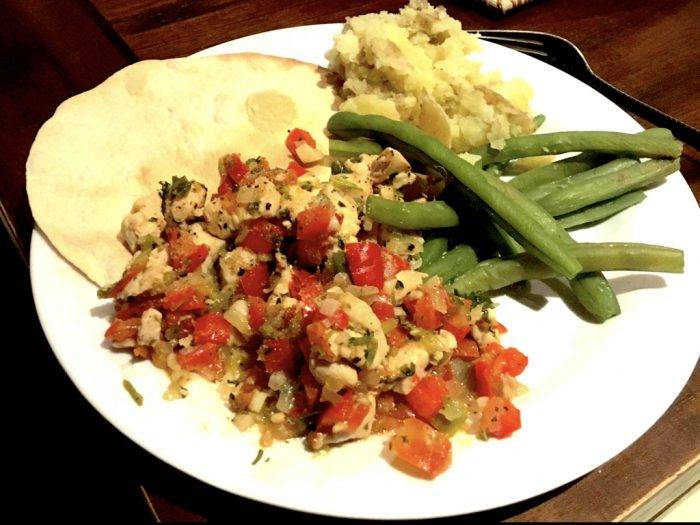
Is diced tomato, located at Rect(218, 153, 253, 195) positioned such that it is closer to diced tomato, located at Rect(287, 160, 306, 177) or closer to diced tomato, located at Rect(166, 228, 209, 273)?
diced tomato, located at Rect(287, 160, 306, 177)

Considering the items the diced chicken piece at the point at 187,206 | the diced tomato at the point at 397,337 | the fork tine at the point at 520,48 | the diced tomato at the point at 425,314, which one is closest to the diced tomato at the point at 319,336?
the diced tomato at the point at 397,337

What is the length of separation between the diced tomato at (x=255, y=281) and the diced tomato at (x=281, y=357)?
13.3 inches

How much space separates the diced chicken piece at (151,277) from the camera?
8.43ft

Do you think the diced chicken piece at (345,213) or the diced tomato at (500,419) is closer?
the diced tomato at (500,419)

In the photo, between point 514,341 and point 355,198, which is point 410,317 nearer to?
point 514,341

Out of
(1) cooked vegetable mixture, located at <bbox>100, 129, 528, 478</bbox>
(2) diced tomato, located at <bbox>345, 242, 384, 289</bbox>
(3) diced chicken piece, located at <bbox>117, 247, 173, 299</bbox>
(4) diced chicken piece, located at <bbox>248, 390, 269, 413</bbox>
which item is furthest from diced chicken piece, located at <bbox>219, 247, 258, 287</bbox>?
(4) diced chicken piece, located at <bbox>248, 390, 269, 413</bbox>

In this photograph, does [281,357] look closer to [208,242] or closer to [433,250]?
[208,242]

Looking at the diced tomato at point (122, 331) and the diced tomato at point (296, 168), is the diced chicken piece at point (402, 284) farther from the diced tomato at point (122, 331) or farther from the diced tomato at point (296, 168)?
the diced tomato at point (122, 331)

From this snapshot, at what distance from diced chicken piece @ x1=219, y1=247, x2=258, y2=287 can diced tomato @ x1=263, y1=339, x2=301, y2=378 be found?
43cm

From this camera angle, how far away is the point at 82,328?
2.55m

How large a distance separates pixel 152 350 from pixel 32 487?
1.60 m

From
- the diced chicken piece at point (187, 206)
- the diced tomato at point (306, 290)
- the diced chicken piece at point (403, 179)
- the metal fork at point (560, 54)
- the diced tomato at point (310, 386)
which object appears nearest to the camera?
the diced tomato at point (310, 386)

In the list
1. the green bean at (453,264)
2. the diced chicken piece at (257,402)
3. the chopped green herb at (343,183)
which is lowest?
the diced chicken piece at (257,402)

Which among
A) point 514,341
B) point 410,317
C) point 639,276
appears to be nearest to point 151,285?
point 410,317
